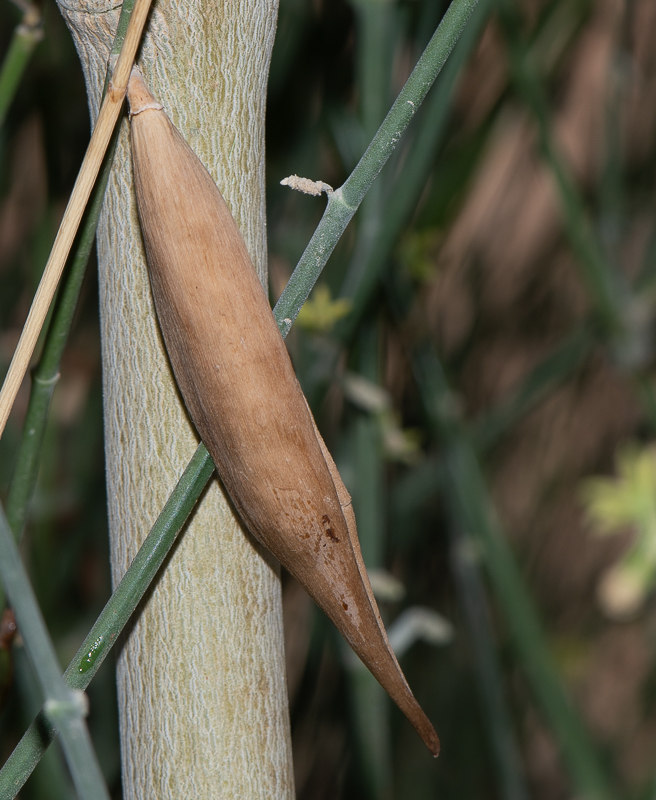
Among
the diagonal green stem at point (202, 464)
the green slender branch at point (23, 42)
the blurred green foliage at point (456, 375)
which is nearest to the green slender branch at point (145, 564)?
the diagonal green stem at point (202, 464)

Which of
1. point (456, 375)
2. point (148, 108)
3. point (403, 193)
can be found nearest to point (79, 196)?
point (148, 108)

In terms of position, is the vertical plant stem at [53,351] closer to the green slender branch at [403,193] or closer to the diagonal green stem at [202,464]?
the diagonal green stem at [202,464]

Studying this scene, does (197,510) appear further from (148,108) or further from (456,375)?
(456,375)

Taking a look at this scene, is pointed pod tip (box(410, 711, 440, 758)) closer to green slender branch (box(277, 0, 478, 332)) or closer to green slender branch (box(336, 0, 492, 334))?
green slender branch (box(277, 0, 478, 332))

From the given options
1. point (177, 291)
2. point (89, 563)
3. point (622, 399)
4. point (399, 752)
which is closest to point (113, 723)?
point (89, 563)

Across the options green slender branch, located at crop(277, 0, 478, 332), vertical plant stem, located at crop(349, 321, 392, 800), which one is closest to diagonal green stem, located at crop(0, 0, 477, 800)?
green slender branch, located at crop(277, 0, 478, 332)

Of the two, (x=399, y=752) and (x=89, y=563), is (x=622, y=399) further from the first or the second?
(x=89, y=563)

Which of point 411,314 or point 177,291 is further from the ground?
point 177,291
